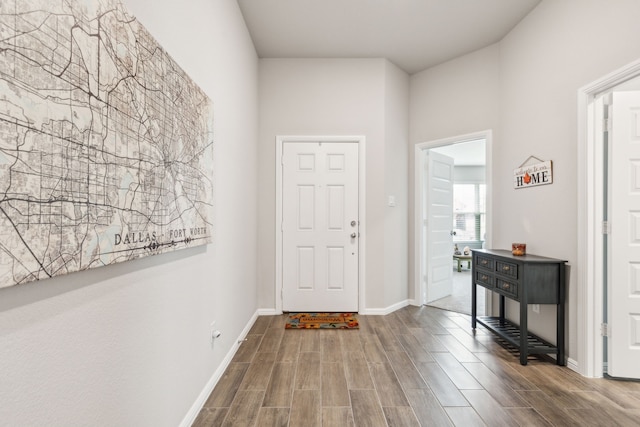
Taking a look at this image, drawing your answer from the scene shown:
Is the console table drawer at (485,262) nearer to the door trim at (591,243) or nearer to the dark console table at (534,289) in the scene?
the dark console table at (534,289)

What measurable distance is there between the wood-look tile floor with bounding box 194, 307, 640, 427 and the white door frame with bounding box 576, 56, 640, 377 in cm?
19

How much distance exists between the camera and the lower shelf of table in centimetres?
246

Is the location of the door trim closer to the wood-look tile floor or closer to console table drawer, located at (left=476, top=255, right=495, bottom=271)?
the wood-look tile floor

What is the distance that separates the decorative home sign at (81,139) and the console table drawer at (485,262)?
2.75m

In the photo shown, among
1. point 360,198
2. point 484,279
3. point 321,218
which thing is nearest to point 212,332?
point 321,218

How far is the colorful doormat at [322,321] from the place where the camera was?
317 centimetres

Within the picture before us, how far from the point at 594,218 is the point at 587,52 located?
121 cm

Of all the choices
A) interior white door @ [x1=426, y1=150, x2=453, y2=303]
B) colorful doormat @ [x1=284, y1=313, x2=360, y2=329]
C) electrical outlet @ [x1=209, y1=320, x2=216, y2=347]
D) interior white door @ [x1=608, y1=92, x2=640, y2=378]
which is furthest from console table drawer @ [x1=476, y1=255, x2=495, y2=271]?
electrical outlet @ [x1=209, y1=320, x2=216, y2=347]

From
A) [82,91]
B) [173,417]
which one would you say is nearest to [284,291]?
[173,417]

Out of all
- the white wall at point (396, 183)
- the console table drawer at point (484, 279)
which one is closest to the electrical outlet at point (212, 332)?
the white wall at point (396, 183)

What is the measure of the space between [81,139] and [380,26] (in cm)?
305

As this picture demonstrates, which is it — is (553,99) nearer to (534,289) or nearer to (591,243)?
(591,243)

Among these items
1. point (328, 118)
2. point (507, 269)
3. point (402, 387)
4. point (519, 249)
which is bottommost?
point (402, 387)

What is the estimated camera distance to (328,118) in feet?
12.0
